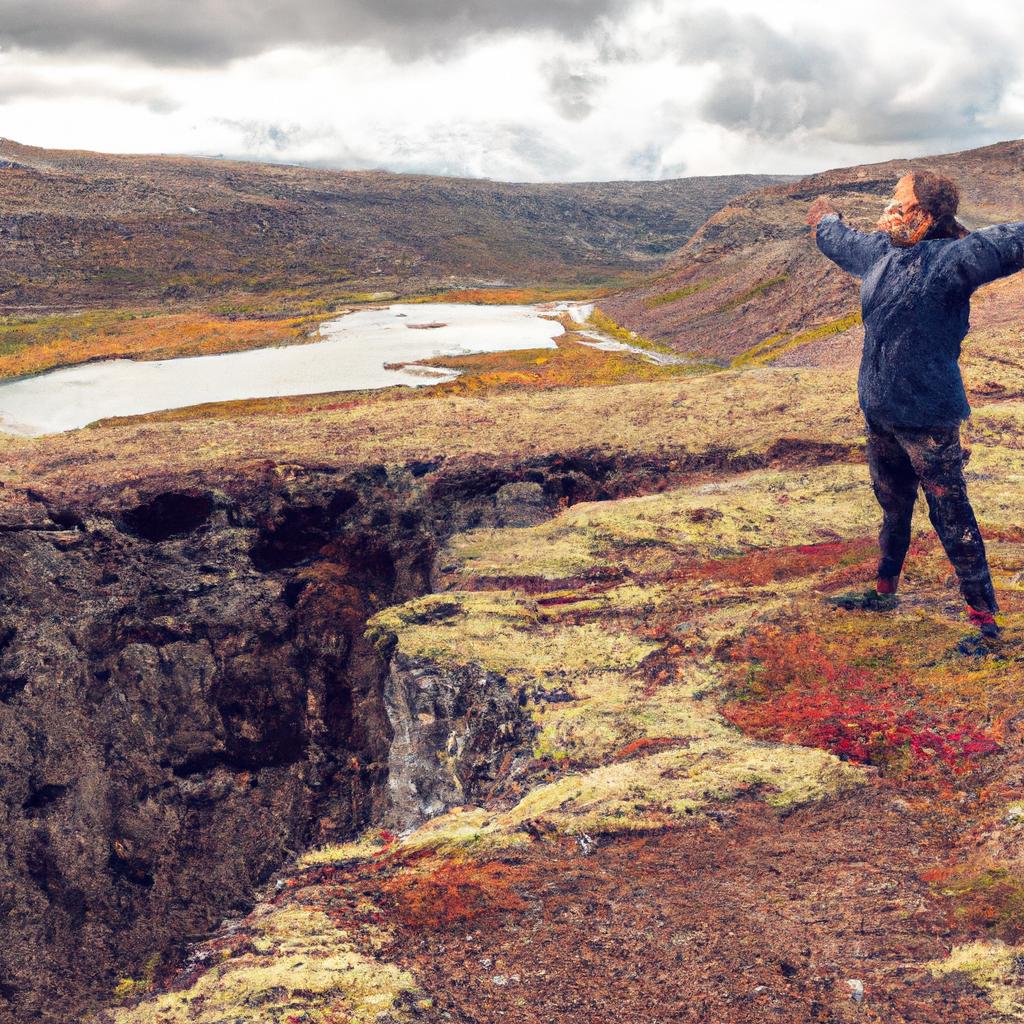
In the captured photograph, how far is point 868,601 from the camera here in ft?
27.6

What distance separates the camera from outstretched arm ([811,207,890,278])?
21.7 feet

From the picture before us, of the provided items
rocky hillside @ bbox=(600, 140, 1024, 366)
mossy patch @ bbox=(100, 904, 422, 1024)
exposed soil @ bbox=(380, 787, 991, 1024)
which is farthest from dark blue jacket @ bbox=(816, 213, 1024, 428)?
rocky hillside @ bbox=(600, 140, 1024, 366)

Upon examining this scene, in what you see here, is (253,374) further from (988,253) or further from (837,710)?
(988,253)

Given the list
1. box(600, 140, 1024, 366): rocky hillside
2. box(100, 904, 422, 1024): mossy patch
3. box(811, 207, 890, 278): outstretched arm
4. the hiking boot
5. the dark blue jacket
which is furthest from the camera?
box(600, 140, 1024, 366): rocky hillside

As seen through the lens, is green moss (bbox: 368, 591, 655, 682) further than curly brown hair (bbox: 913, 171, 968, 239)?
Yes

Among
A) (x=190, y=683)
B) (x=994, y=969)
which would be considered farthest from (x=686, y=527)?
(x=994, y=969)

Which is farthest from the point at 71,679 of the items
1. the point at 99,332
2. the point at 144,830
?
the point at 99,332

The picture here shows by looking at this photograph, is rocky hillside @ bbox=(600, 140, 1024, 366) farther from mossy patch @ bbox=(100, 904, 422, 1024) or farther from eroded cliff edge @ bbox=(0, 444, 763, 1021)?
mossy patch @ bbox=(100, 904, 422, 1024)

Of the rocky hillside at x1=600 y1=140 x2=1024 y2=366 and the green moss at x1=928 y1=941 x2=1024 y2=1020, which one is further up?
the rocky hillside at x1=600 y1=140 x2=1024 y2=366

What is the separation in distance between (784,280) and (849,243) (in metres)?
42.3

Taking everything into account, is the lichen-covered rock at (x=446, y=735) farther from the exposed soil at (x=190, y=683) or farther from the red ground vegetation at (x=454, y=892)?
the red ground vegetation at (x=454, y=892)

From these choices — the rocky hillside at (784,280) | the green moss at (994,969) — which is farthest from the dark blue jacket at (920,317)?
the rocky hillside at (784,280)

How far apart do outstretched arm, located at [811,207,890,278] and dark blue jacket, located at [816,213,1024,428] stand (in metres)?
0.01

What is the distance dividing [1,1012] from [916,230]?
12015 mm
